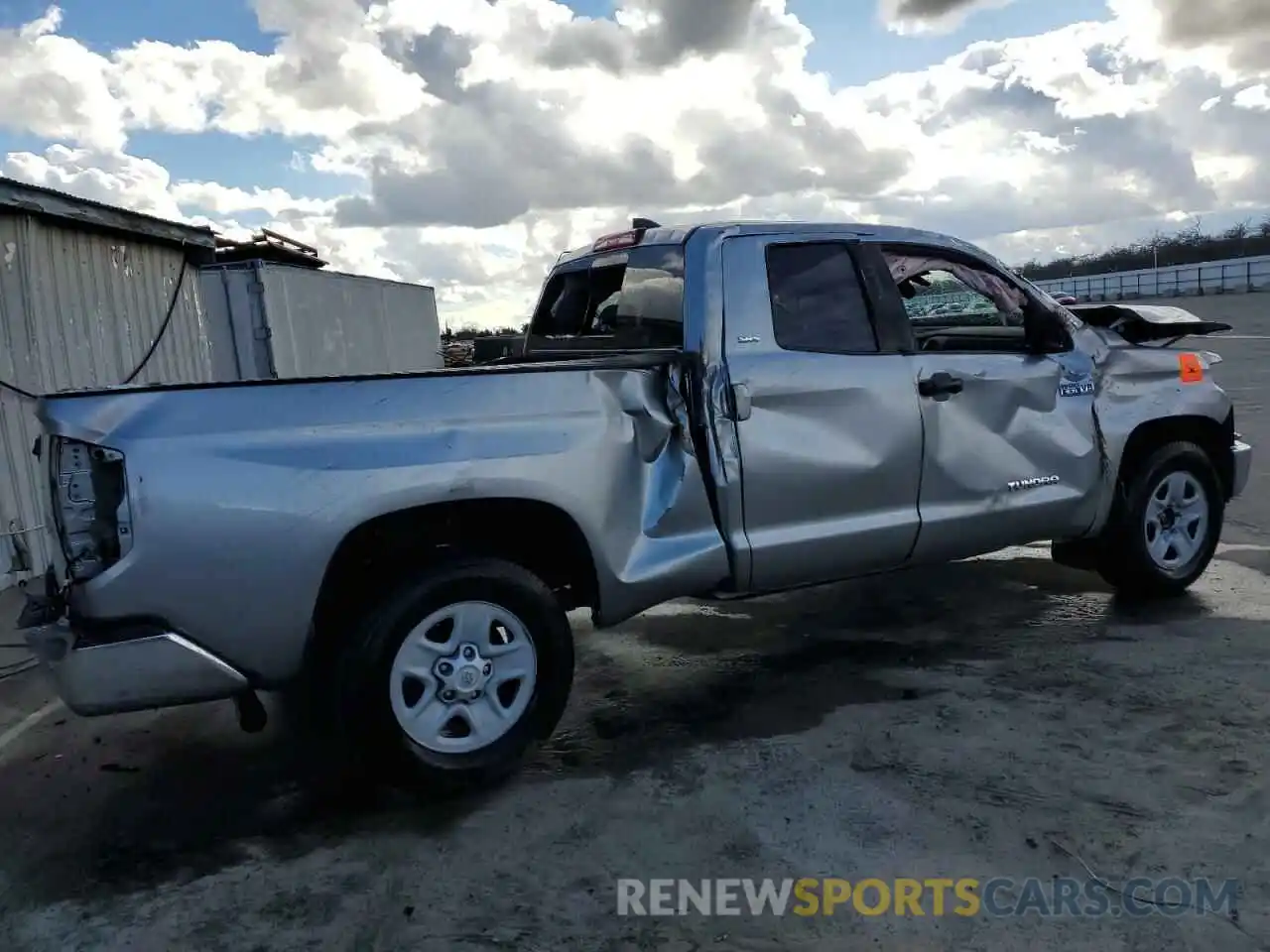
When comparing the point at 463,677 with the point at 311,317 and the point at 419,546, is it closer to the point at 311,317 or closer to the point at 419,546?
the point at 419,546

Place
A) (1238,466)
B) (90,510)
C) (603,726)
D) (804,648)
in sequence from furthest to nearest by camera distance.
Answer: (1238,466) → (804,648) → (603,726) → (90,510)

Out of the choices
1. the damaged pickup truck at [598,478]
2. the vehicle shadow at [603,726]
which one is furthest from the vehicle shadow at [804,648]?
the damaged pickup truck at [598,478]

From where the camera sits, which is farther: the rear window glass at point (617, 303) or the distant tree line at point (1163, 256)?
the distant tree line at point (1163, 256)

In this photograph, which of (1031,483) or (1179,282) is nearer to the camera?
(1031,483)

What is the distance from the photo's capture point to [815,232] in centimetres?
427

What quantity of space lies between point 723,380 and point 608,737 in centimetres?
144

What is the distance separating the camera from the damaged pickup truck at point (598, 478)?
2.92 m

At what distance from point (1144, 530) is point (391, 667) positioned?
381 cm

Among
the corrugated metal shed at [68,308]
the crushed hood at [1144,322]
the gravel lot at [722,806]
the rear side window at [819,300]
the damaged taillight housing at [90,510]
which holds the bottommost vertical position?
the gravel lot at [722,806]

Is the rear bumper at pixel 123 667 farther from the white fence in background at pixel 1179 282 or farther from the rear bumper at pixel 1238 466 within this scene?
the white fence in background at pixel 1179 282

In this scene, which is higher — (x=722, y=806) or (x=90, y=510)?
(x=90, y=510)

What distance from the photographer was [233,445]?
9.66 ft

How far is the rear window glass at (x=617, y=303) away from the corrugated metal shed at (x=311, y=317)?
8.06 ft

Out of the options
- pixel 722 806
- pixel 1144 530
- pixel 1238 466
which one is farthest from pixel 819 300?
pixel 1238 466
